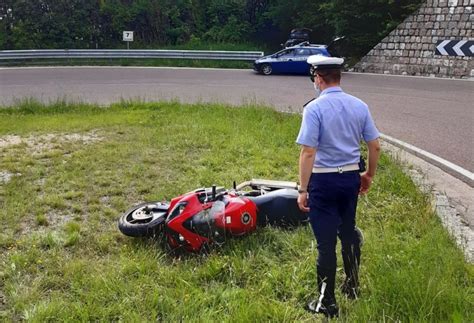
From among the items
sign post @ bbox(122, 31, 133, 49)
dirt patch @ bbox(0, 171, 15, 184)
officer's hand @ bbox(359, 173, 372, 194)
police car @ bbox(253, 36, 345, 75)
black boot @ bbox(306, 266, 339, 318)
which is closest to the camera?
black boot @ bbox(306, 266, 339, 318)

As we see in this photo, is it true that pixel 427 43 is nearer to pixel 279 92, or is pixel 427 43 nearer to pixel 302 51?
pixel 302 51

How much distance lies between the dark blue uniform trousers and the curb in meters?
3.76

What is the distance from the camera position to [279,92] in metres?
14.3

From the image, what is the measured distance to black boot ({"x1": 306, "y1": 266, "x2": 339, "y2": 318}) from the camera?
10.5ft

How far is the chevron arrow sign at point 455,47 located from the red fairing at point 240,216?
15974 millimetres

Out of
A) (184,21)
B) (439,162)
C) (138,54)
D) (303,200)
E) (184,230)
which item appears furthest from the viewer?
(184,21)

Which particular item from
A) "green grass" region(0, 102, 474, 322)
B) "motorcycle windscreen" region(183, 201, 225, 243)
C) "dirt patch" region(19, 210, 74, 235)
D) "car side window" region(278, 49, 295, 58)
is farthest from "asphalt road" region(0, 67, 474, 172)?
"dirt patch" region(19, 210, 74, 235)

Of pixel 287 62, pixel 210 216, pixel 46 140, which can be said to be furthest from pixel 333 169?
pixel 287 62

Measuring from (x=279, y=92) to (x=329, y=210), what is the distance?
11.4m

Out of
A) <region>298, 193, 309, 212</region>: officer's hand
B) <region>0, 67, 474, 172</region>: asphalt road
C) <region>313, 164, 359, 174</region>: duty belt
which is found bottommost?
<region>0, 67, 474, 172</region>: asphalt road

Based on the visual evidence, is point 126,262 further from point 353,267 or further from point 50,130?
point 50,130

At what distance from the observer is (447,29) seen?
1773cm

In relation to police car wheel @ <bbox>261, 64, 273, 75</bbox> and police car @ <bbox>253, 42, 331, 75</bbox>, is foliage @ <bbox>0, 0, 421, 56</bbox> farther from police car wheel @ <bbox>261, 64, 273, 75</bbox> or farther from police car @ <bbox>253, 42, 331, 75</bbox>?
police car wheel @ <bbox>261, 64, 273, 75</bbox>

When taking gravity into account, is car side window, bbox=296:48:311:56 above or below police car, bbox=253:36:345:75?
above
